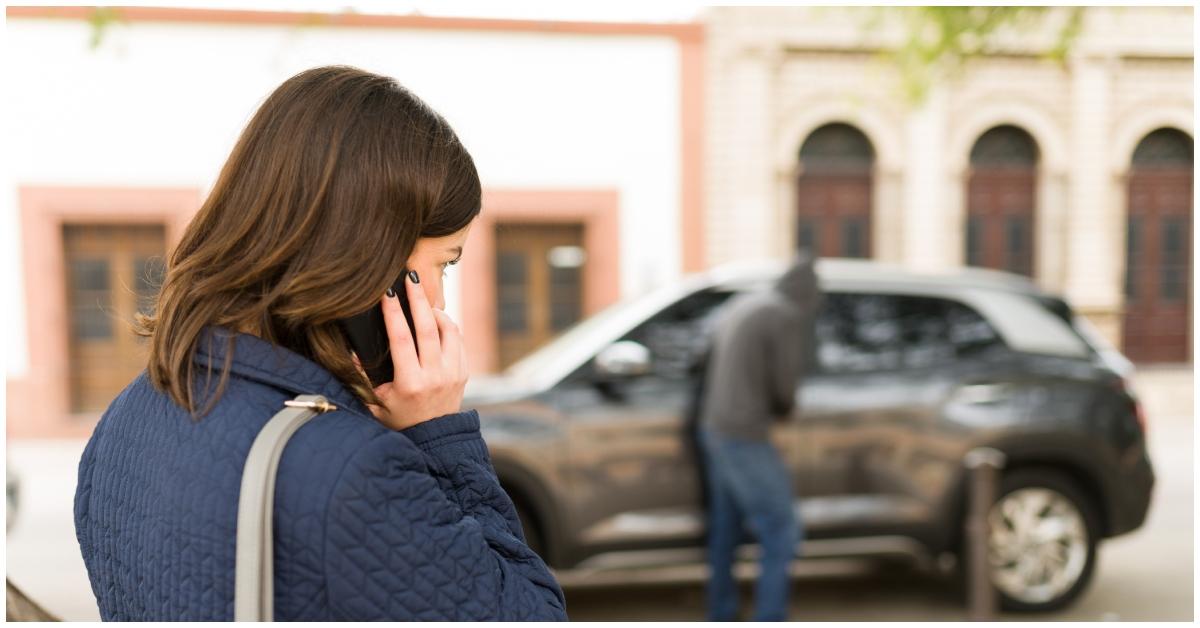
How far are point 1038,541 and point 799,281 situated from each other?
189cm

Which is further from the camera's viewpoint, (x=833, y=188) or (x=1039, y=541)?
(x=833, y=188)

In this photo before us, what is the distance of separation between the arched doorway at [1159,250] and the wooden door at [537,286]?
7731 mm

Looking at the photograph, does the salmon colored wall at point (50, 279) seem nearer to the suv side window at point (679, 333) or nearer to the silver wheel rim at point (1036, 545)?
the suv side window at point (679, 333)

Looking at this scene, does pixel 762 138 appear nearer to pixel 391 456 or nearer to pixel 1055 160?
pixel 1055 160

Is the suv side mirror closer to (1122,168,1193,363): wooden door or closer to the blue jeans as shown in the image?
the blue jeans

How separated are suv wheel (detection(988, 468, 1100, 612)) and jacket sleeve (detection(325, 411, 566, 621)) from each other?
4.54 m

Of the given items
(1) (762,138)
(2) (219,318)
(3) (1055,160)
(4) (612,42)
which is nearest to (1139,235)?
(3) (1055,160)

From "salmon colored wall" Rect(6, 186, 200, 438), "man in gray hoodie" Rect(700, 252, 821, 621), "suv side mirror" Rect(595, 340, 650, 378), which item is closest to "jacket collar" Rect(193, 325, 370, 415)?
"man in gray hoodie" Rect(700, 252, 821, 621)

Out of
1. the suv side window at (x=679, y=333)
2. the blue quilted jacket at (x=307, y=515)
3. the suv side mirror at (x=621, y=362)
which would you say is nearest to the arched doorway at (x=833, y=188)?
the suv side window at (x=679, y=333)

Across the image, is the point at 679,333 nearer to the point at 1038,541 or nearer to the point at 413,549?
the point at 1038,541

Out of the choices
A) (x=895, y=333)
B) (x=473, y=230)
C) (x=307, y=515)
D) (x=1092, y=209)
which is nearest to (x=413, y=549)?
(x=307, y=515)

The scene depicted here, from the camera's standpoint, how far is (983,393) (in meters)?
5.02

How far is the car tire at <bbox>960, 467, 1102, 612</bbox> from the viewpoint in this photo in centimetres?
506

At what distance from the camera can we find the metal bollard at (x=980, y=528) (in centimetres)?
446
